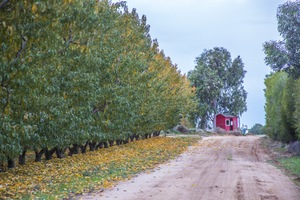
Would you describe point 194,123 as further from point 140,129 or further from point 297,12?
point 297,12

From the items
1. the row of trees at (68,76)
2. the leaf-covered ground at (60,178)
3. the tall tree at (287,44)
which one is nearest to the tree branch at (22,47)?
the row of trees at (68,76)

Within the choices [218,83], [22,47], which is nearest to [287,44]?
[22,47]

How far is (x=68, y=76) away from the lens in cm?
1672

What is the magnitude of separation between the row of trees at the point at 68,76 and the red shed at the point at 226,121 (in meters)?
43.3

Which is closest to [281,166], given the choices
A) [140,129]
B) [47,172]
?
[47,172]

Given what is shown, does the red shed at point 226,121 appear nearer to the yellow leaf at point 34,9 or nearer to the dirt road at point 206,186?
the dirt road at point 206,186

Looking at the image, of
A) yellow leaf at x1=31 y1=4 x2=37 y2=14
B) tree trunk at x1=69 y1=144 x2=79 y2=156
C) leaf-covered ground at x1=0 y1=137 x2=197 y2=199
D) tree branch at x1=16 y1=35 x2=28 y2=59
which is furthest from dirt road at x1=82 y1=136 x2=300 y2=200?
tree trunk at x1=69 y1=144 x2=79 y2=156

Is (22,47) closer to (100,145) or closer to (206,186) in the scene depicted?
(206,186)

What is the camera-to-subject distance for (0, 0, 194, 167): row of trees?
32.9 ft

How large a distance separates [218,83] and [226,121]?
7.08 metres

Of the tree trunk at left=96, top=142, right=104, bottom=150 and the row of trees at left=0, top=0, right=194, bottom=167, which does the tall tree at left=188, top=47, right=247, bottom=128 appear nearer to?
the row of trees at left=0, top=0, right=194, bottom=167

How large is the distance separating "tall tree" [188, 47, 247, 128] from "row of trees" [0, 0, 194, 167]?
43.2 metres

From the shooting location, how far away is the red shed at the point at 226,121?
77.9 meters

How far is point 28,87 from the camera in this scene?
11164 millimetres
